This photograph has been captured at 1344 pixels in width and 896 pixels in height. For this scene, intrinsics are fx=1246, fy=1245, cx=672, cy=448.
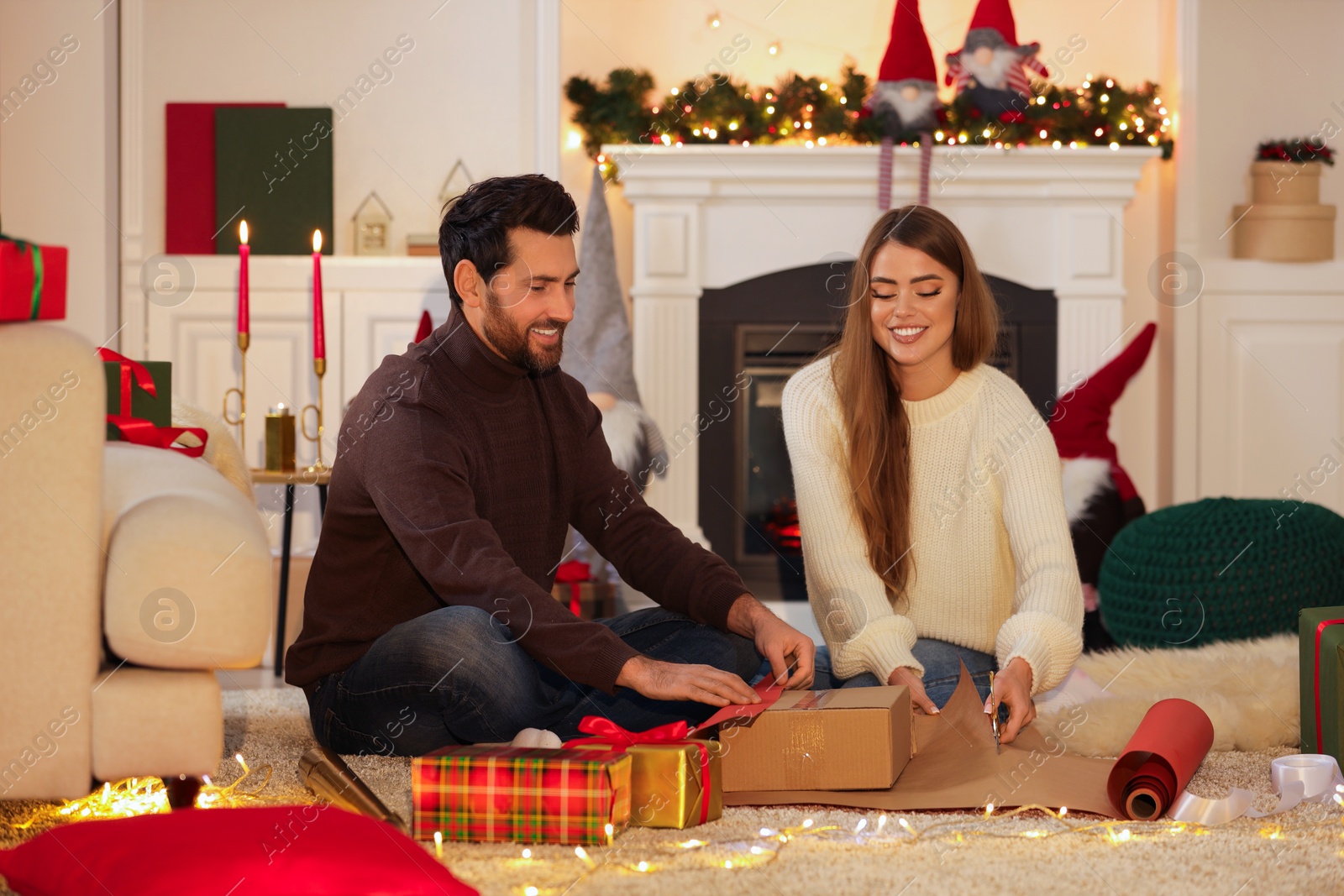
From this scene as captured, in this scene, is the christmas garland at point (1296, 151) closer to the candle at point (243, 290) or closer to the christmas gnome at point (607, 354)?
the christmas gnome at point (607, 354)

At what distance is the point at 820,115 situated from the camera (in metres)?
3.30

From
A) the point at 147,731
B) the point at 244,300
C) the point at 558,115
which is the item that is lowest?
the point at 147,731

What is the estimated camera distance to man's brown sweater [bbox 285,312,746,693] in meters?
1.46

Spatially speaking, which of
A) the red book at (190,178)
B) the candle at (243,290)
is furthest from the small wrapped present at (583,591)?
the red book at (190,178)

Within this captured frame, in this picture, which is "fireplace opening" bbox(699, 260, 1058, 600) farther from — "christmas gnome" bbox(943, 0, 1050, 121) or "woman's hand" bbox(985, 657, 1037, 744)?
"woman's hand" bbox(985, 657, 1037, 744)

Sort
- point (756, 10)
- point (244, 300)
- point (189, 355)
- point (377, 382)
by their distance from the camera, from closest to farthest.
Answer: point (377, 382) → point (244, 300) → point (189, 355) → point (756, 10)

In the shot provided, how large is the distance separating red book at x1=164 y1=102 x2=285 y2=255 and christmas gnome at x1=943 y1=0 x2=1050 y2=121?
72.6 inches

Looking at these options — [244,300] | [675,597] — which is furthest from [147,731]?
[244,300]

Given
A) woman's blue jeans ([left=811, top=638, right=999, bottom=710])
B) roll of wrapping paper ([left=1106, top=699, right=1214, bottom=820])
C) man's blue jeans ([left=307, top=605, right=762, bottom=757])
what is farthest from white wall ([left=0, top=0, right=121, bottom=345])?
roll of wrapping paper ([left=1106, top=699, right=1214, bottom=820])

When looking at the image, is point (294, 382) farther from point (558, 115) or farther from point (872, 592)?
point (872, 592)

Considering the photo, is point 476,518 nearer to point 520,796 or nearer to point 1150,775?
point 520,796

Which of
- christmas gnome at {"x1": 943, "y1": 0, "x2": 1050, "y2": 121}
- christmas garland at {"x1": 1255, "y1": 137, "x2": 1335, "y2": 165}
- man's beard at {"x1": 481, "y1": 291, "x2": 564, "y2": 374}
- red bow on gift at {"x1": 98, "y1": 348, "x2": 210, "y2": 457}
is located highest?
christmas gnome at {"x1": 943, "y1": 0, "x2": 1050, "y2": 121}

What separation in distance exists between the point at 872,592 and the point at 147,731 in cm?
94

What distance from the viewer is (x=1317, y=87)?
11.4 feet
